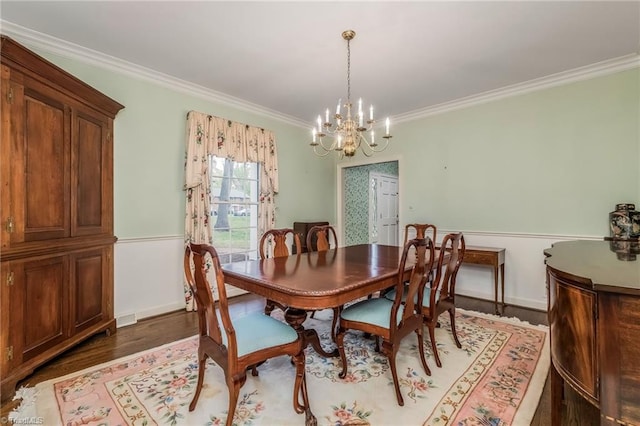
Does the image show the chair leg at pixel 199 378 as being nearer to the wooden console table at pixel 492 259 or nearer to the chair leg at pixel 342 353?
the chair leg at pixel 342 353

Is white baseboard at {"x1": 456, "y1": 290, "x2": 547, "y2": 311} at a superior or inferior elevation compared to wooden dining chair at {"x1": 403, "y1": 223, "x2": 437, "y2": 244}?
inferior

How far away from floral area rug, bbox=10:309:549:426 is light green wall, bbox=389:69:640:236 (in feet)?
5.27

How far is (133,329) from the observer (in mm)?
2791

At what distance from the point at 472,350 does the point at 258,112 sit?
12.5ft

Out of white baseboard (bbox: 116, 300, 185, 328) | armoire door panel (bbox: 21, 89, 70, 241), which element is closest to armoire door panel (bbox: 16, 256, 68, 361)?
armoire door panel (bbox: 21, 89, 70, 241)

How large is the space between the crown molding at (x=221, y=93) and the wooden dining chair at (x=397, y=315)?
2794mm

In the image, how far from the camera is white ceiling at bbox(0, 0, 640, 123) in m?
2.10

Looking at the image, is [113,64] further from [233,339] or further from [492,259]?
[492,259]

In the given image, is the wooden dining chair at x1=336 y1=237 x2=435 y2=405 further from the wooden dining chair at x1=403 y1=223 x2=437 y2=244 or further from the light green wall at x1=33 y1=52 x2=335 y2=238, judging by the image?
the light green wall at x1=33 y1=52 x2=335 y2=238

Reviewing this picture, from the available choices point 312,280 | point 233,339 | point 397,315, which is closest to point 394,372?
point 397,315

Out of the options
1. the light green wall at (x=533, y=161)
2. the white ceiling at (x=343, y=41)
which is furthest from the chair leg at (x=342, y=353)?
the light green wall at (x=533, y=161)

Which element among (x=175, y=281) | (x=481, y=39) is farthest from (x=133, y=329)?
(x=481, y=39)

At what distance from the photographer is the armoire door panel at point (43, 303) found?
1.95m

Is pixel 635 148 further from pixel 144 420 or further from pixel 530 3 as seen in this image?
pixel 144 420
